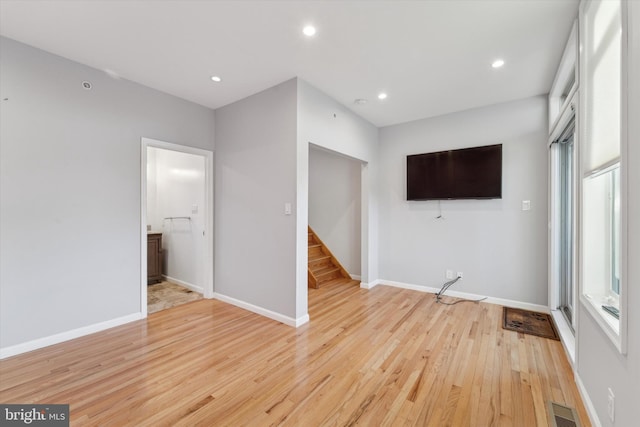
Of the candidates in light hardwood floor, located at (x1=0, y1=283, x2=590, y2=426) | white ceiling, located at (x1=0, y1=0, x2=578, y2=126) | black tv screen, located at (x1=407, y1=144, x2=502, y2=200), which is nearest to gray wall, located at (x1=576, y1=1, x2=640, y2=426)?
light hardwood floor, located at (x1=0, y1=283, x2=590, y2=426)

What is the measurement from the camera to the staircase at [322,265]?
479 cm

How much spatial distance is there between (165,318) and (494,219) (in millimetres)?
4484

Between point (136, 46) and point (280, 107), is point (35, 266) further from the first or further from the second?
point (280, 107)

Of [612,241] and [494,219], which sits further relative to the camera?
[494,219]

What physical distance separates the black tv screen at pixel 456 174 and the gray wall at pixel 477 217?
Result: 0.13 meters

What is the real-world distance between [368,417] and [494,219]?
3.18m

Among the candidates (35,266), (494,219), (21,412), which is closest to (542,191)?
(494,219)

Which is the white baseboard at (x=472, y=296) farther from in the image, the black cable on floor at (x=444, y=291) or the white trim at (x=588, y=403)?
the white trim at (x=588, y=403)

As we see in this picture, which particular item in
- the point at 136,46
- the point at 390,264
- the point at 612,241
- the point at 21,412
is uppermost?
the point at 136,46

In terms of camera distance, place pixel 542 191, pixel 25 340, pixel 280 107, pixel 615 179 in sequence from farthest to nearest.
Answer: pixel 542 191 < pixel 280 107 < pixel 25 340 < pixel 615 179

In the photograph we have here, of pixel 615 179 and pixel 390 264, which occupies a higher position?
pixel 615 179

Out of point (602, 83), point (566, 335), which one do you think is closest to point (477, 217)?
point (566, 335)

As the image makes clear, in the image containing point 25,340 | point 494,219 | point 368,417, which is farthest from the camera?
point 494,219

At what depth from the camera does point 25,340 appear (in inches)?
93.1
